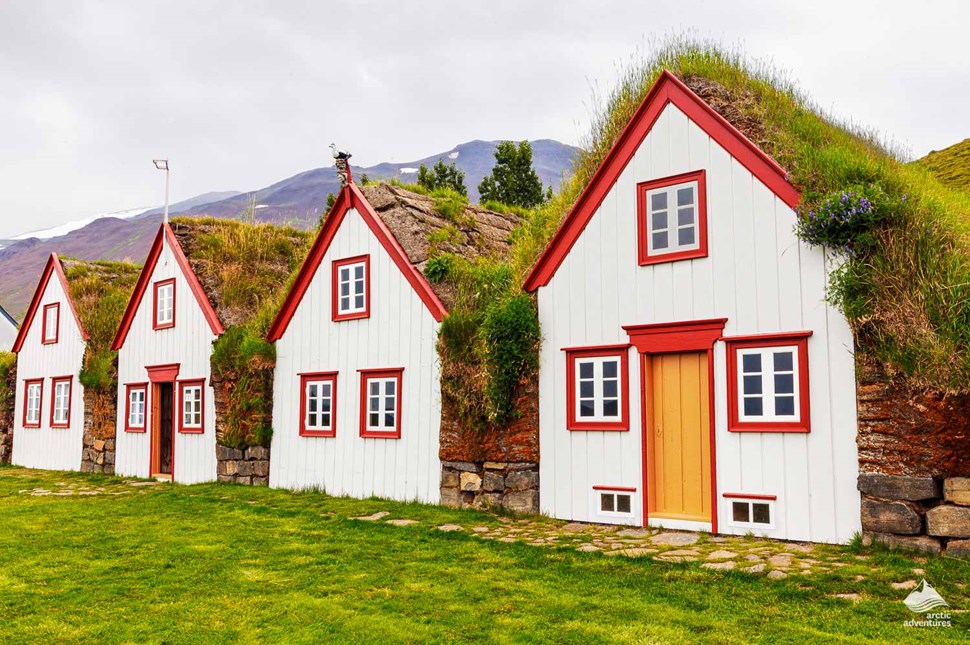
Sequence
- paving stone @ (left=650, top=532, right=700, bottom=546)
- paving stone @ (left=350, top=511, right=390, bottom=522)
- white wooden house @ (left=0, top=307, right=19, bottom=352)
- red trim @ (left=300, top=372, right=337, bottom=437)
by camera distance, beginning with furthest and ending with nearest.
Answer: white wooden house @ (left=0, top=307, right=19, bottom=352)
red trim @ (left=300, top=372, right=337, bottom=437)
paving stone @ (left=350, top=511, right=390, bottom=522)
paving stone @ (left=650, top=532, right=700, bottom=546)

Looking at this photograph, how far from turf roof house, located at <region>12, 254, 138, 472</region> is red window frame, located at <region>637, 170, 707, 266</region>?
1643 centimetres

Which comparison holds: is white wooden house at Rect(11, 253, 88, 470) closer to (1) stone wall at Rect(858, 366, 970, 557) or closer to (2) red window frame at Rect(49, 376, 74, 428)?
(2) red window frame at Rect(49, 376, 74, 428)

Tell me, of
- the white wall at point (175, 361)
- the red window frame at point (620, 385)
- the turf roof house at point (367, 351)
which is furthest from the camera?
the white wall at point (175, 361)

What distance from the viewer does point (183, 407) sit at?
19.5 meters

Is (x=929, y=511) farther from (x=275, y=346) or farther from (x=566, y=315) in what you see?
(x=275, y=346)

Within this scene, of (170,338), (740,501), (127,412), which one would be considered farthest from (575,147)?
(127,412)

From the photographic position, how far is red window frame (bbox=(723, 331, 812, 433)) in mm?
9938

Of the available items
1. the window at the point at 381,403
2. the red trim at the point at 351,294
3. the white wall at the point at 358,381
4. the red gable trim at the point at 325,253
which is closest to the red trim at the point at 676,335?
the red gable trim at the point at 325,253

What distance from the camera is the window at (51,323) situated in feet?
82.1

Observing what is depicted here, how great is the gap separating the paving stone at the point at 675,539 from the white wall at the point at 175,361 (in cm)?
1155

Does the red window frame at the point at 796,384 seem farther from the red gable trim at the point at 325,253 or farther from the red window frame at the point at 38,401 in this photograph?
the red window frame at the point at 38,401

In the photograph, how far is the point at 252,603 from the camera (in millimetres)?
7621

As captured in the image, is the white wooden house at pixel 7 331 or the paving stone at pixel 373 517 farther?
the white wooden house at pixel 7 331

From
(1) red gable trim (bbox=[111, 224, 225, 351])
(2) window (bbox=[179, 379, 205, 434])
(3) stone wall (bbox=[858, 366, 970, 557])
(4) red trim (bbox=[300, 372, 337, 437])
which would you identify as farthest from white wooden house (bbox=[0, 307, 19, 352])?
(3) stone wall (bbox=[858, 366, 970, 557])
